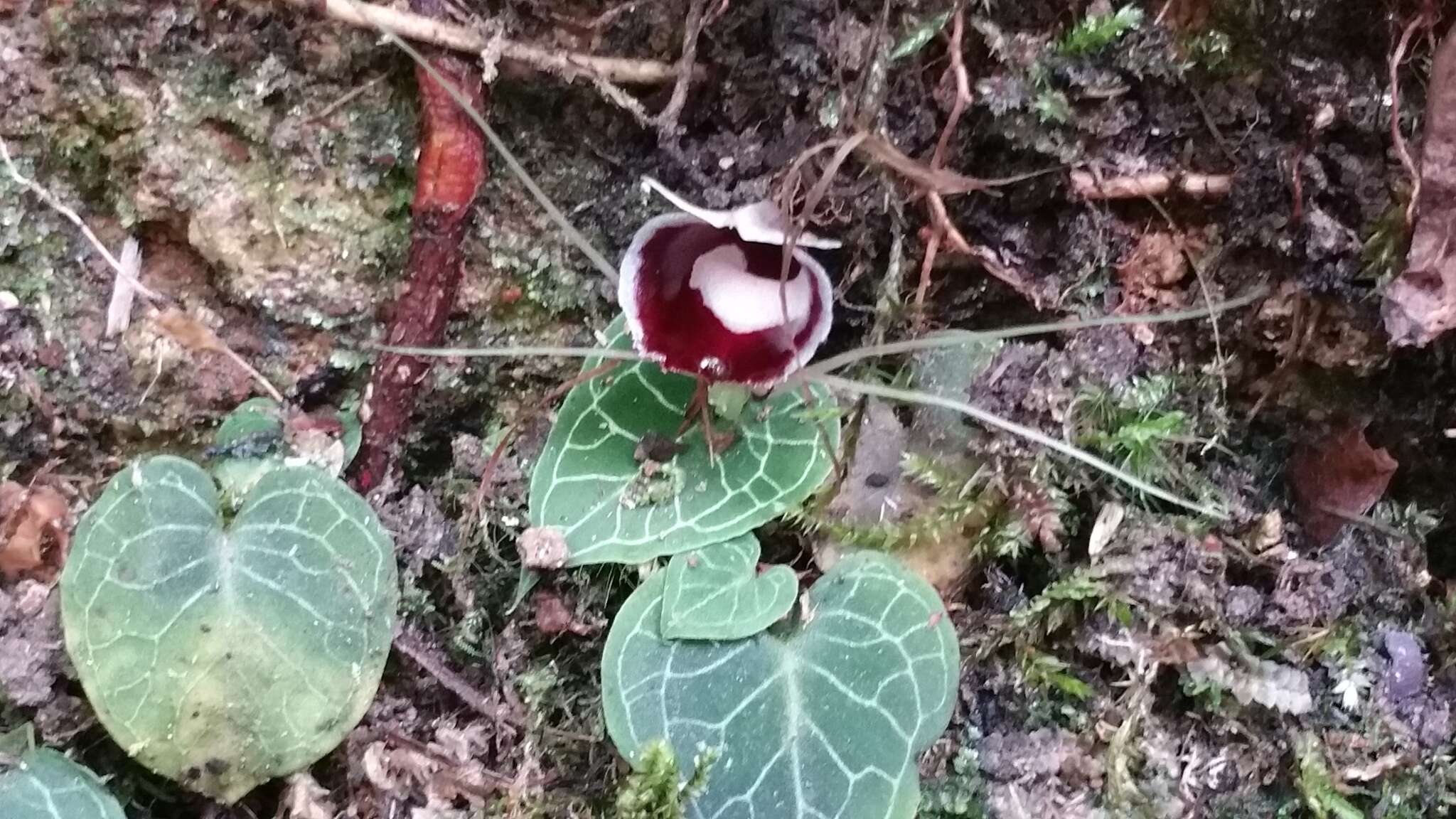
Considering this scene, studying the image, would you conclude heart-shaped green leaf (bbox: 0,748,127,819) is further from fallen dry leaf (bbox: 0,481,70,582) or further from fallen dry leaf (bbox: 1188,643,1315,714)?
fallen dry leaf (bbox: 1188,643,1315,714)

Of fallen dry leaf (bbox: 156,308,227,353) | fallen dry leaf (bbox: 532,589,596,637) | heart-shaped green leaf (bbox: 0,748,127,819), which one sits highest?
fallen dry leaf (bbox: 156,308,227,353)

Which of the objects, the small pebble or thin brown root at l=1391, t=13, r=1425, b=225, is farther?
the small pebble

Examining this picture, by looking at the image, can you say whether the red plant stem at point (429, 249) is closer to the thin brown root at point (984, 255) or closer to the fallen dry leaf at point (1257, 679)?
the thin brown root at point (984, 255)

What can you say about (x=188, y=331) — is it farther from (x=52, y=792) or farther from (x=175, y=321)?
(x=52, y=792)

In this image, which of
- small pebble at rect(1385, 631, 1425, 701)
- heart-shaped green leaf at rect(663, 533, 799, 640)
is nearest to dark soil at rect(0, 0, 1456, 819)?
small pebble at rect(1385, 631, 1425, 701)

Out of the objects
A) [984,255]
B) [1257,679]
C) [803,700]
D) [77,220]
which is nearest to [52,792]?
[77,220]

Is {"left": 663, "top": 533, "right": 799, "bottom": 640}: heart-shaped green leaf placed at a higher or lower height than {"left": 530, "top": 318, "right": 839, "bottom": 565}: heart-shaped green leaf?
lower

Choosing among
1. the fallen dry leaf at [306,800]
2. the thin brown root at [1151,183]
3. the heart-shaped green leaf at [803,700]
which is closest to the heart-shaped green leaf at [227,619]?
the fallen dry leaf at [306,800]

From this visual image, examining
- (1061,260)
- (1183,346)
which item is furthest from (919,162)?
(1183,346)
